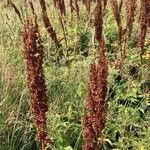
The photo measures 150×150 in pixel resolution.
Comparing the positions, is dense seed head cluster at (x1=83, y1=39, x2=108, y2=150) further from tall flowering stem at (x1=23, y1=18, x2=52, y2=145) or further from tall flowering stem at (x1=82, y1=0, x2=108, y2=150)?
tall flowering stem at (x1=23, y1=18, x2=52, y2=145)

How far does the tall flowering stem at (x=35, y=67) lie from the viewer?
229 cm

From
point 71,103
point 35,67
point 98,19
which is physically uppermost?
point 98,19

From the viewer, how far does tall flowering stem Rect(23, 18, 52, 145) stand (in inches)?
90.4

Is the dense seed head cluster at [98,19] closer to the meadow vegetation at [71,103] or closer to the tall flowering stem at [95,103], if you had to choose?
the meadow vegetation at [71,103]

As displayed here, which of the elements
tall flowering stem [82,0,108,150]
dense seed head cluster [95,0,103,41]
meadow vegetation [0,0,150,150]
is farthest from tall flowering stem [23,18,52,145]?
dense seed head cluster [95,0,103,41]

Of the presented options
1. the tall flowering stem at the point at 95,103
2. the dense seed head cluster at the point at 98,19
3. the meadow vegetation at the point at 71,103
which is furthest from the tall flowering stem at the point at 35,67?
the dense seed head cluster at the point at 98,19

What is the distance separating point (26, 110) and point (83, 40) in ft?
8.23

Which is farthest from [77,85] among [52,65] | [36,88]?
[36,88]

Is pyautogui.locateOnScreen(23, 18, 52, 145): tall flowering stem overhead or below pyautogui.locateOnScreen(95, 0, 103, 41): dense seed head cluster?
below

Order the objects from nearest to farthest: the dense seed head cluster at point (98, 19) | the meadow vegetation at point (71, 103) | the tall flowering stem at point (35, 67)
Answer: the tall flowering stem at point (35, 67), the meadow vegetation at point (71, 103), the dense seed head cluster at point (98, 19)

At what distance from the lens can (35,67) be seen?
2.33 meters

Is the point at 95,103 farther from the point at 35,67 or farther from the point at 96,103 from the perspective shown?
the point at 35,67

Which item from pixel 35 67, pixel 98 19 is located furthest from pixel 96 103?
pixel 98 19

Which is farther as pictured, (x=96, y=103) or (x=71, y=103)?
(x=71, y=103)
